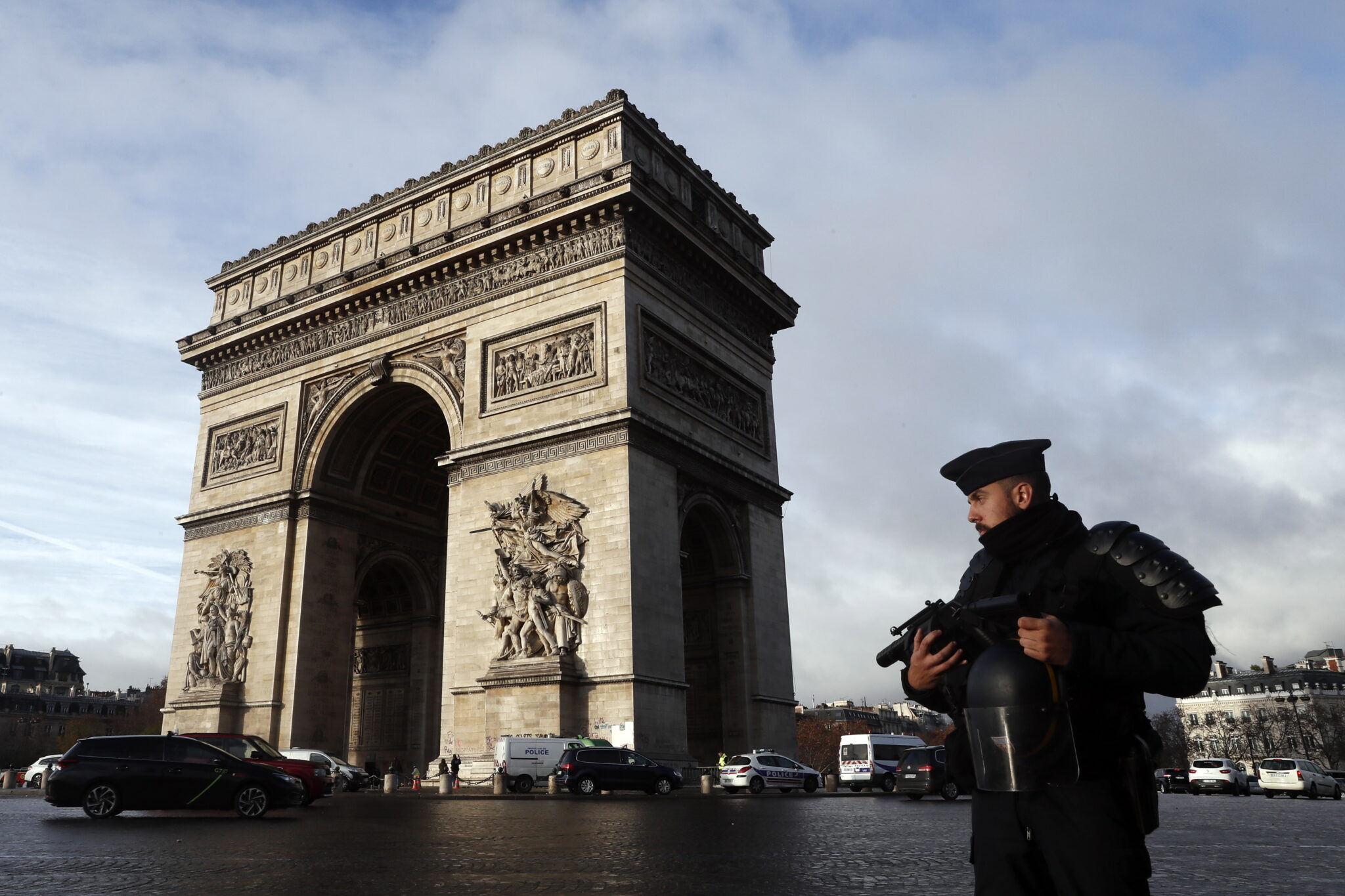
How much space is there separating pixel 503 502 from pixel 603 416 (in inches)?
139

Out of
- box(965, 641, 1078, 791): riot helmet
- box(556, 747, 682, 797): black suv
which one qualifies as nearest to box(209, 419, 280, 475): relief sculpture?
box(556, 747, 682, 797): black suv

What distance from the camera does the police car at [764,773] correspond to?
22.9 metres

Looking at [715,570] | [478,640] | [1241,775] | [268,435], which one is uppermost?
[268,435]

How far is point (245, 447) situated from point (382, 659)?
8.11m

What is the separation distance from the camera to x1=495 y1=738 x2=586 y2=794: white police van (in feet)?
68.1

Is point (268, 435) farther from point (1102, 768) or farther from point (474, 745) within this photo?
point (1102, 768)

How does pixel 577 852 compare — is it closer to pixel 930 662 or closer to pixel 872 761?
pixel 930 662

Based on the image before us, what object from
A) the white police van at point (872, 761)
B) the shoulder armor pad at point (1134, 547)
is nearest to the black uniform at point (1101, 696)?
the shoulder armor pad at point (1134, 547)

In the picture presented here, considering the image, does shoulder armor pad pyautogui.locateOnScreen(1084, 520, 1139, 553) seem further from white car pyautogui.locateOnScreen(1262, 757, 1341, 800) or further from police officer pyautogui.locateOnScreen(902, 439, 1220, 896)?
white car pyautogui.locateOnScreen(1262, 757, 1341, 800)

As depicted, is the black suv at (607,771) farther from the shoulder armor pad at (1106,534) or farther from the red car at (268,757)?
the shoulder armor pad at (1106,534)

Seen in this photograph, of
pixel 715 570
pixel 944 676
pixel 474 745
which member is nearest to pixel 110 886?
pixel 944 676

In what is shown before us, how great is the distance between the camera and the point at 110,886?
6.52 m

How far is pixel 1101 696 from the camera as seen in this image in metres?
2.81

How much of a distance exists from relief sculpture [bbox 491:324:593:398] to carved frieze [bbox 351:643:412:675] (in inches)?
440
